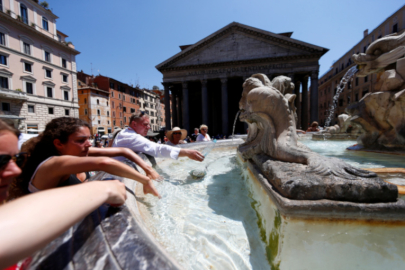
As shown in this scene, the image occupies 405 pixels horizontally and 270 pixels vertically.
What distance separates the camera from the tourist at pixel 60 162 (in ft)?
3.86

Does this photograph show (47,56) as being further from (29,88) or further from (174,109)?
(174,109)

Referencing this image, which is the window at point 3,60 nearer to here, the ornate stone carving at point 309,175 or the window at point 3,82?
the window at point 3,82

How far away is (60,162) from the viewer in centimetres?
117

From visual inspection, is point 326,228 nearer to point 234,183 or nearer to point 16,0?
point 234,183

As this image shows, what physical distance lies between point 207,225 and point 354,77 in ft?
146

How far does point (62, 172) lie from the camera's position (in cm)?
117

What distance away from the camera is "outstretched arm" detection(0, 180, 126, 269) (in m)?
0.42

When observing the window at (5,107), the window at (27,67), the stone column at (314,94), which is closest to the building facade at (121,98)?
the window at (27,67)

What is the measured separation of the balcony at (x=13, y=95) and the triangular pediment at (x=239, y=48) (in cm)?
1542

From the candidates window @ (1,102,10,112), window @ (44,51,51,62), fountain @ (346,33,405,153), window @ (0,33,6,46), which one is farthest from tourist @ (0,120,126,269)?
window @ (44,51,51,62)

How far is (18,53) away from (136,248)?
106 feet

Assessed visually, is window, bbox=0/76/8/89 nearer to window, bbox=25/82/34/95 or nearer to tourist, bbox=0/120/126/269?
window, bbox=25/82/34/95

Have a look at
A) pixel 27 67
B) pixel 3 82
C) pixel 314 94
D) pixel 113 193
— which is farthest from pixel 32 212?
pixel 27 67

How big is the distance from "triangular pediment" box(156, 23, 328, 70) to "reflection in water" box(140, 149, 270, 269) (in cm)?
2254
